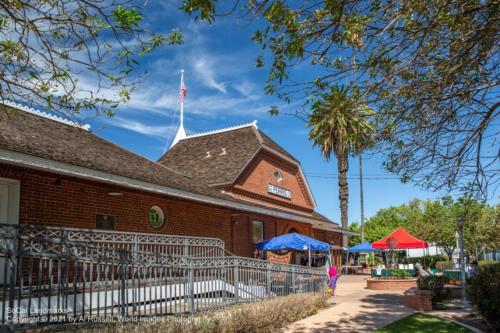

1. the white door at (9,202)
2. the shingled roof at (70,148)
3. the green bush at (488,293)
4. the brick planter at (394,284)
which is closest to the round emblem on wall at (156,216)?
the shingled roof at (70,148)

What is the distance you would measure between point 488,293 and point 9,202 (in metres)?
10.5

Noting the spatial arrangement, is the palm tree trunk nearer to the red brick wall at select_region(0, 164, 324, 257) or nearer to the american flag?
the american flag

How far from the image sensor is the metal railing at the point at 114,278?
634cm

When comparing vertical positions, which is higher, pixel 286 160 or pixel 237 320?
pixel 286 160

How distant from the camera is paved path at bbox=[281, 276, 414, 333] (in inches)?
433

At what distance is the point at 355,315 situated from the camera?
13055 millimetres

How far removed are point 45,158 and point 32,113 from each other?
17.6ft

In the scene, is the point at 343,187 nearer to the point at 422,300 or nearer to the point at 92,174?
the point at 422,300

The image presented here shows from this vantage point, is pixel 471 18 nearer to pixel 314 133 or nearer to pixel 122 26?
pixel 122 26

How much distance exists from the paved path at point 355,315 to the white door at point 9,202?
6.52 metres

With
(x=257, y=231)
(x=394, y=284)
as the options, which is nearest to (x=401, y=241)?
(x=394, y=284)

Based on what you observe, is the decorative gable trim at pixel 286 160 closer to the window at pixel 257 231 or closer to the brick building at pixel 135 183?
the brick building at pixel 135 183

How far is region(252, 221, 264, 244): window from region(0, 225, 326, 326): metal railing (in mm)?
6121

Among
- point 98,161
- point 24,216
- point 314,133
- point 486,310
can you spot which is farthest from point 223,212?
point 314,133
